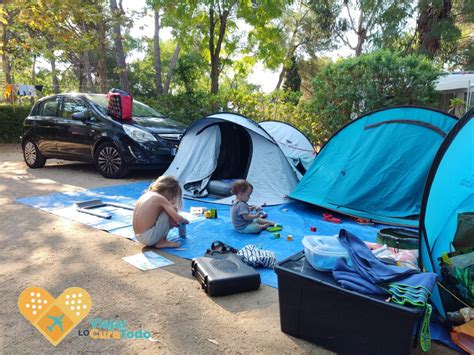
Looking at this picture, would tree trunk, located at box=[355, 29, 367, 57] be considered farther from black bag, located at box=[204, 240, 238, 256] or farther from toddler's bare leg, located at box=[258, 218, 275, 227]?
black bag, located at box=[204, 240, 238, 256]

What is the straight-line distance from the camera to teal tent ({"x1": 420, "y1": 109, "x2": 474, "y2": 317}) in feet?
9.83

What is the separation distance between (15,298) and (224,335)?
1.81 m

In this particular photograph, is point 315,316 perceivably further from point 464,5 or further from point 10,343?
point 464,5

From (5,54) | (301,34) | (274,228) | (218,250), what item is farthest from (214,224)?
(301,34)

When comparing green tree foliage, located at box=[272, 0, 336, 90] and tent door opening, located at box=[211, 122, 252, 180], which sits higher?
green tree foliage, located at box=[272, 0, 336, 90]

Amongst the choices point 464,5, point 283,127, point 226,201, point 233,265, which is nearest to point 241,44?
point 464,5

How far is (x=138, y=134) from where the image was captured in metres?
7.46

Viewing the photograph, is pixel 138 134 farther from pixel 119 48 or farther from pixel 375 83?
pixel 119 48

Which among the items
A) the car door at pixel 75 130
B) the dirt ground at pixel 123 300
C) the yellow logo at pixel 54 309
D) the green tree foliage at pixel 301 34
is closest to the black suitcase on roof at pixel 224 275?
the dirt ground at pixel 123 300

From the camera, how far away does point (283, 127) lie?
8406 millimetres

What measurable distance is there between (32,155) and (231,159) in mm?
5223

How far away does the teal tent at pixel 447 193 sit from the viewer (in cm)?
300

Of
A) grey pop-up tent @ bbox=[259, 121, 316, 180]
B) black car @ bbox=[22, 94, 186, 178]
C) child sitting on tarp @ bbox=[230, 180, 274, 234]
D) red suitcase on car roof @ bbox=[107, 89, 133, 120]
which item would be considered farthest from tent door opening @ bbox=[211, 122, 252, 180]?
child sitting on tarp @ bbox=[230, 180, 274, 234]

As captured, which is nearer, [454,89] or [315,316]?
[315,316]
